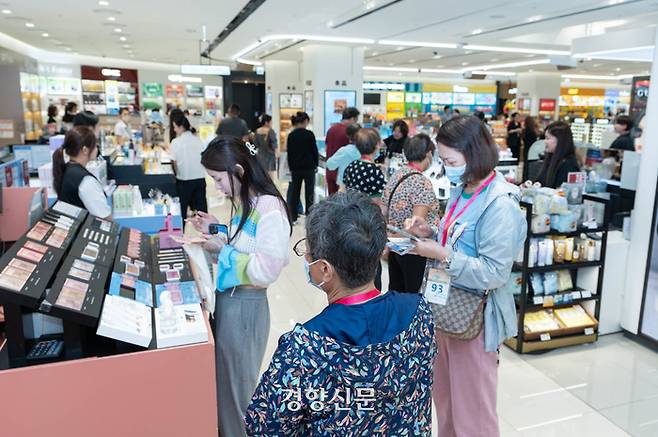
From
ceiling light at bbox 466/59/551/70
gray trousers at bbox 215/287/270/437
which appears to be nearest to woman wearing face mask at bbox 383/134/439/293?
gray trousers at bbox 215/287/270/437

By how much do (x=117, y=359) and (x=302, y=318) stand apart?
2974mm

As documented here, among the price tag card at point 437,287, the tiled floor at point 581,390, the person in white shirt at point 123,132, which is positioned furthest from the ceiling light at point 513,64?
the price tag card at point 437,287

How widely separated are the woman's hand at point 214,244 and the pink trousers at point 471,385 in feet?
3.34

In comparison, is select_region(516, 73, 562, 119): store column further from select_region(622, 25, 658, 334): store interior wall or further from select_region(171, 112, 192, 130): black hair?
select_region(622, 25, 658, 334): store interior wall

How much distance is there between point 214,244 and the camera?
2.11 m

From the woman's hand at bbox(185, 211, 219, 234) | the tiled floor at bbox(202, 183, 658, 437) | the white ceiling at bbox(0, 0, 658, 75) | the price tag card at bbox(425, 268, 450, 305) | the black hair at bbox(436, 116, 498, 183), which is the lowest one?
the tiled floor at bbox(202, 183, 658, 437)

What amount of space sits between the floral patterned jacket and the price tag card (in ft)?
3.12

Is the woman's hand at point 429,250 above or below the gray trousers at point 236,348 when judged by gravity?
above

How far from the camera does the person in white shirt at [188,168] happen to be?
594 cm

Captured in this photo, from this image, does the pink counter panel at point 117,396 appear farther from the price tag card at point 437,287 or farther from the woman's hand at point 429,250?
the price tag card at point 437,287

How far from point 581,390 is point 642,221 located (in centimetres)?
143

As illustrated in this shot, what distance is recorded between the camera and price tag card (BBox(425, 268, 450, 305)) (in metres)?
2.12

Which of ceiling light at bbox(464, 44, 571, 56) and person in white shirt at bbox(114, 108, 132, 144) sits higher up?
ceiling light at bbox(464, 44, 571, 56)

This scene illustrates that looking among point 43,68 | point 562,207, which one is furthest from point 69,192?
point 43,68
